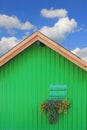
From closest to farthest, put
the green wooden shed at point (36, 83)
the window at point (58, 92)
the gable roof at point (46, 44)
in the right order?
1. the gable roof at point (46, 44)
2. the green wooden shed at point (36, 83)
3. the window at point (58, 92)

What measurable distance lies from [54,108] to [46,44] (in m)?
2.92

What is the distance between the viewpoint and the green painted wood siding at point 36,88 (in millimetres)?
17375

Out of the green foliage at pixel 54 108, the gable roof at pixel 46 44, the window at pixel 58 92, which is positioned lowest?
the green foliage at pixel 54 108

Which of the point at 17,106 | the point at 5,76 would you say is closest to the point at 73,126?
the point at 17,106

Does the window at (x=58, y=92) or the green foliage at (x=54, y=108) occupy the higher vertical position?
the window at (x=58, y=92)

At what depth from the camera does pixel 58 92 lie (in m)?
17.7

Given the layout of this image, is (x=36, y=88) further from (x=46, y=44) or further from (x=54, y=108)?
(x=46, y=44)

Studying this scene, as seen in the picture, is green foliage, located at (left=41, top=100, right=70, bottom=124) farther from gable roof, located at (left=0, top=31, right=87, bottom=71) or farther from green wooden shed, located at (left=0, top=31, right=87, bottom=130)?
gable roof, located at (left=0, top=31, right=87, bottom=71)

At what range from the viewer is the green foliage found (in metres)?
17.3

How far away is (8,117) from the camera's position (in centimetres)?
1820

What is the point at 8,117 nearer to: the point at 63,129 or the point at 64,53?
the point at 63,129

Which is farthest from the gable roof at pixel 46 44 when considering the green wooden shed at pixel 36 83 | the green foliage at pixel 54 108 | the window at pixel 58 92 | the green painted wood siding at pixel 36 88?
the green foliage at pixel 54 108

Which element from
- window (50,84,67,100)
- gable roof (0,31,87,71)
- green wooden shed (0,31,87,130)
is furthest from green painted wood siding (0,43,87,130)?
gable roof (0,31,87,71)

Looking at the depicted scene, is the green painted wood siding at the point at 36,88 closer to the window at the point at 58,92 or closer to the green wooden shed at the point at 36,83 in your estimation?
the green wooden shed at the point at 36,83
